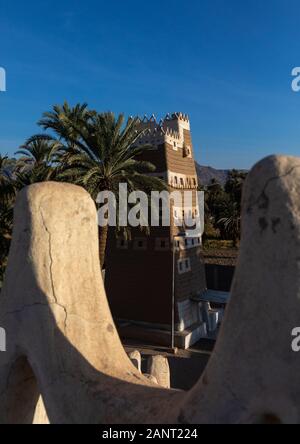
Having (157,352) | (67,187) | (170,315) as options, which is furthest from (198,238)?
(67,187)

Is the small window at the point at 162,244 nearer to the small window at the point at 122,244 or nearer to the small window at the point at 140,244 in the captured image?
the small window at the point at 140,244

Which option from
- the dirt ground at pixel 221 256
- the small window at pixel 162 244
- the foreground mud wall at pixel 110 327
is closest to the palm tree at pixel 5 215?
the small window at pixel 162 244

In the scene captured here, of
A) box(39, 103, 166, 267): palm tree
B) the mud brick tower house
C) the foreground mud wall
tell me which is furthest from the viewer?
the mud brick tower house

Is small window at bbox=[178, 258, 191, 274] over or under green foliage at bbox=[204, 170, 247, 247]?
under

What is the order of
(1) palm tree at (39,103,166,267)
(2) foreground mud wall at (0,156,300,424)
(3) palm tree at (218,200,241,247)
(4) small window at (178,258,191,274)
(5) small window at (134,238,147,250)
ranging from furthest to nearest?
(3) palm tree at (218,200,241,247) < (5) small window at (134,238,147,250) < (4) small window at (178,258,191,274) < (1) palm tree at (39,103,166,267) < (2) foreground mud wall at (0,156,300,424)

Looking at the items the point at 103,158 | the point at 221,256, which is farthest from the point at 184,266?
the point at 221,256

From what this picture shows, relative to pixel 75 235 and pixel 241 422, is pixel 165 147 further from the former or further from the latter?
pixel 241 422

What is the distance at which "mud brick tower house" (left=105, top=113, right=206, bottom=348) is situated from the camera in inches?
698

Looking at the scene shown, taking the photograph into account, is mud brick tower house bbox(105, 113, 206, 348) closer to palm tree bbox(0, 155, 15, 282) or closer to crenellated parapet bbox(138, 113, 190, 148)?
crenellated parapet bbox(138, 113, 190, 148)

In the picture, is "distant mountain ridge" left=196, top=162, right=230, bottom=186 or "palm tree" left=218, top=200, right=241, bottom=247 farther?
"distant mountain ridge" left=196, top=162, right=230, bottom=186

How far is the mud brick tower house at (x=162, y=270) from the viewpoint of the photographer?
17.7 meters

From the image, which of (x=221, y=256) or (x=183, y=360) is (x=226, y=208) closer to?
(x=221, y=256)

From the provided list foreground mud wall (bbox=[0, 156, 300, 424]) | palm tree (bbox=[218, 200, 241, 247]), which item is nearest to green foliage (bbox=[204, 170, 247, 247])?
palm tree (bbox=[218, 200, 241, 247])

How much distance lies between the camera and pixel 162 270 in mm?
17922
